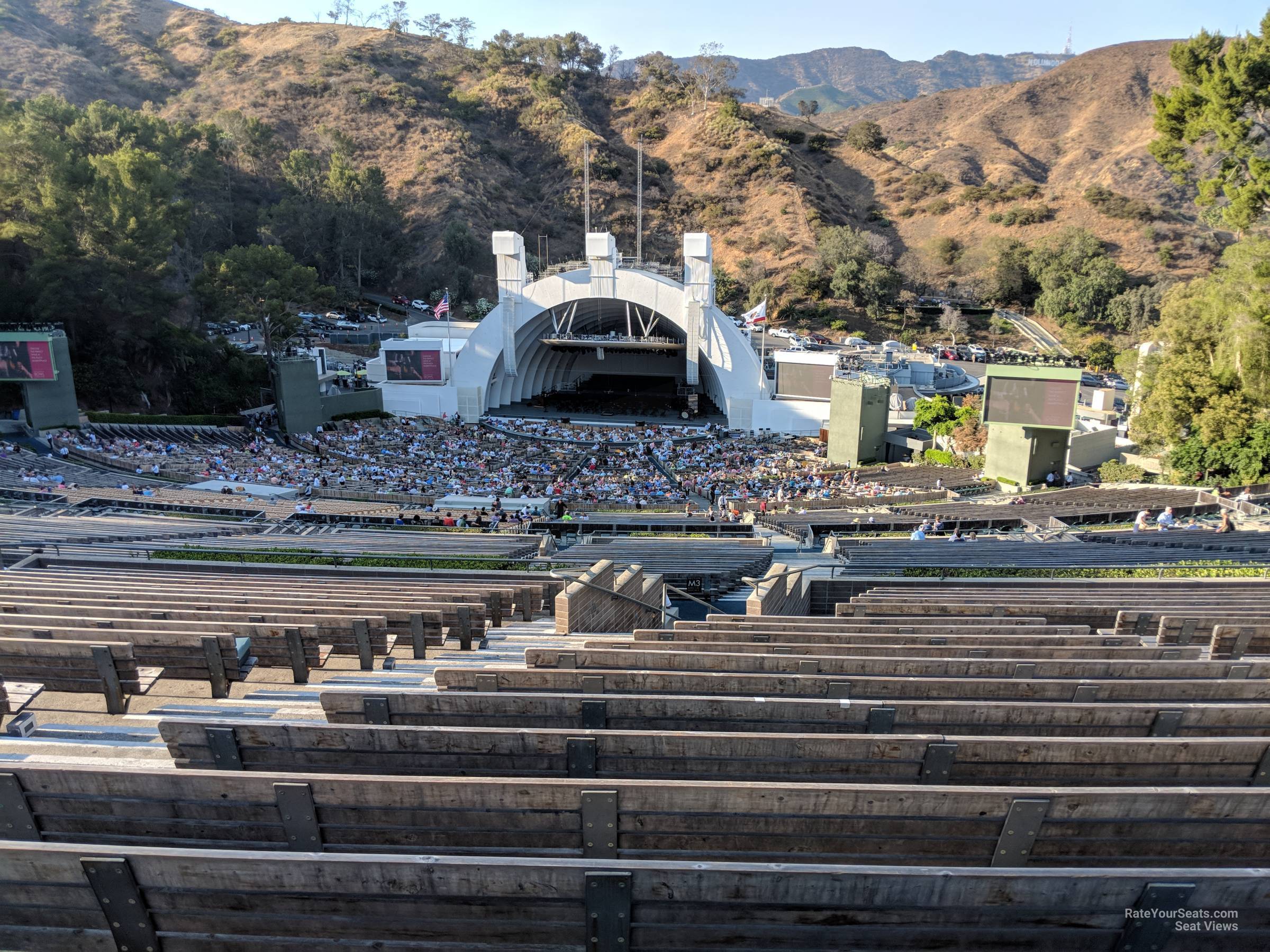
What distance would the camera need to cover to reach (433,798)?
3418mm

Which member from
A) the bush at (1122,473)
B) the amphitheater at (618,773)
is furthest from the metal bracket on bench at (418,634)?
the bush at (1122,473)

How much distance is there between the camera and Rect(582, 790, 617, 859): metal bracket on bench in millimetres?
3334

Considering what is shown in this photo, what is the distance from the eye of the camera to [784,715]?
4.47m

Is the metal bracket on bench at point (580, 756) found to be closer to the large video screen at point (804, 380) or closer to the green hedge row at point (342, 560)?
the green hedge row at point (342, 560)

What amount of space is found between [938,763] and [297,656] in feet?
16.4

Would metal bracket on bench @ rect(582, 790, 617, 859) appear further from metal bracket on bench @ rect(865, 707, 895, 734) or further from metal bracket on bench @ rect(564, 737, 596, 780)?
metal bracket on bench @ rect(865, 707, 895, 734)

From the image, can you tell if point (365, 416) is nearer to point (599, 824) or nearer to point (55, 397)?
point (55, 397)

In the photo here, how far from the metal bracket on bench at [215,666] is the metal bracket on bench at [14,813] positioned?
8.24 feet

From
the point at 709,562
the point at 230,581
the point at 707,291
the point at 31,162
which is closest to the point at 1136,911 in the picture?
the point at 230,581

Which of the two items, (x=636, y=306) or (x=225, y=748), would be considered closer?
(x=225, y=748)

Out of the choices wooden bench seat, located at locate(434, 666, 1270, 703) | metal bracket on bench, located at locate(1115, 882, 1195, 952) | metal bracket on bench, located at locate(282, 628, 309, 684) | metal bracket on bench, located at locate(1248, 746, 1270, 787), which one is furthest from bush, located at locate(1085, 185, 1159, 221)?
metal bracket on bench, located at locate(1115, 882, 1195, 952)

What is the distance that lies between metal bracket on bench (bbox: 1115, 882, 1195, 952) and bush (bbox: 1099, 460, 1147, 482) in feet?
100

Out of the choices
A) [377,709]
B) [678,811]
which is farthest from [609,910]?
[377,709]

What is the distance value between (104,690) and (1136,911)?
626 centimetres
